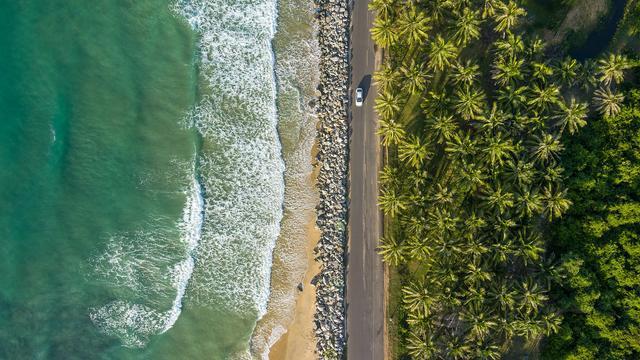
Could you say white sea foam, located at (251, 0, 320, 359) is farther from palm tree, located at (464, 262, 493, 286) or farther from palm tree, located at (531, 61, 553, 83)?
palm tree, located at (531, 61, 553, 83)

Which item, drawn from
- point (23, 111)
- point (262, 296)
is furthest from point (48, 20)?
point (262, 296)

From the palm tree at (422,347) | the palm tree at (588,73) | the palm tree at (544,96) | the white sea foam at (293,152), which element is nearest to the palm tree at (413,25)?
the white sea foam at (293,152)

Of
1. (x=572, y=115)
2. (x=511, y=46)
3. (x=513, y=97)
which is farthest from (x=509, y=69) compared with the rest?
(x=572, y=115)

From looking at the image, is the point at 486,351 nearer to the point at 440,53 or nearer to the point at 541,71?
the point at 541,71

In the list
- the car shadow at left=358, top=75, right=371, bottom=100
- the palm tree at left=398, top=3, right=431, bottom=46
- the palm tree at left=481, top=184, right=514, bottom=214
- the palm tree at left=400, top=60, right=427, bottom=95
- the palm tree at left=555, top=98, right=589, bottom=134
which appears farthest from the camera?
the car shadow at left=358, top=75, right=371, bottom=100

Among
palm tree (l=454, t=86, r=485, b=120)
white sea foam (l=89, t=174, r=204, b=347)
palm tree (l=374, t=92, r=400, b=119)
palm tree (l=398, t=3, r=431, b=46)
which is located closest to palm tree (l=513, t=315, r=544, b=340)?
palm tree (l=454, t=86, r=485, b=120)
